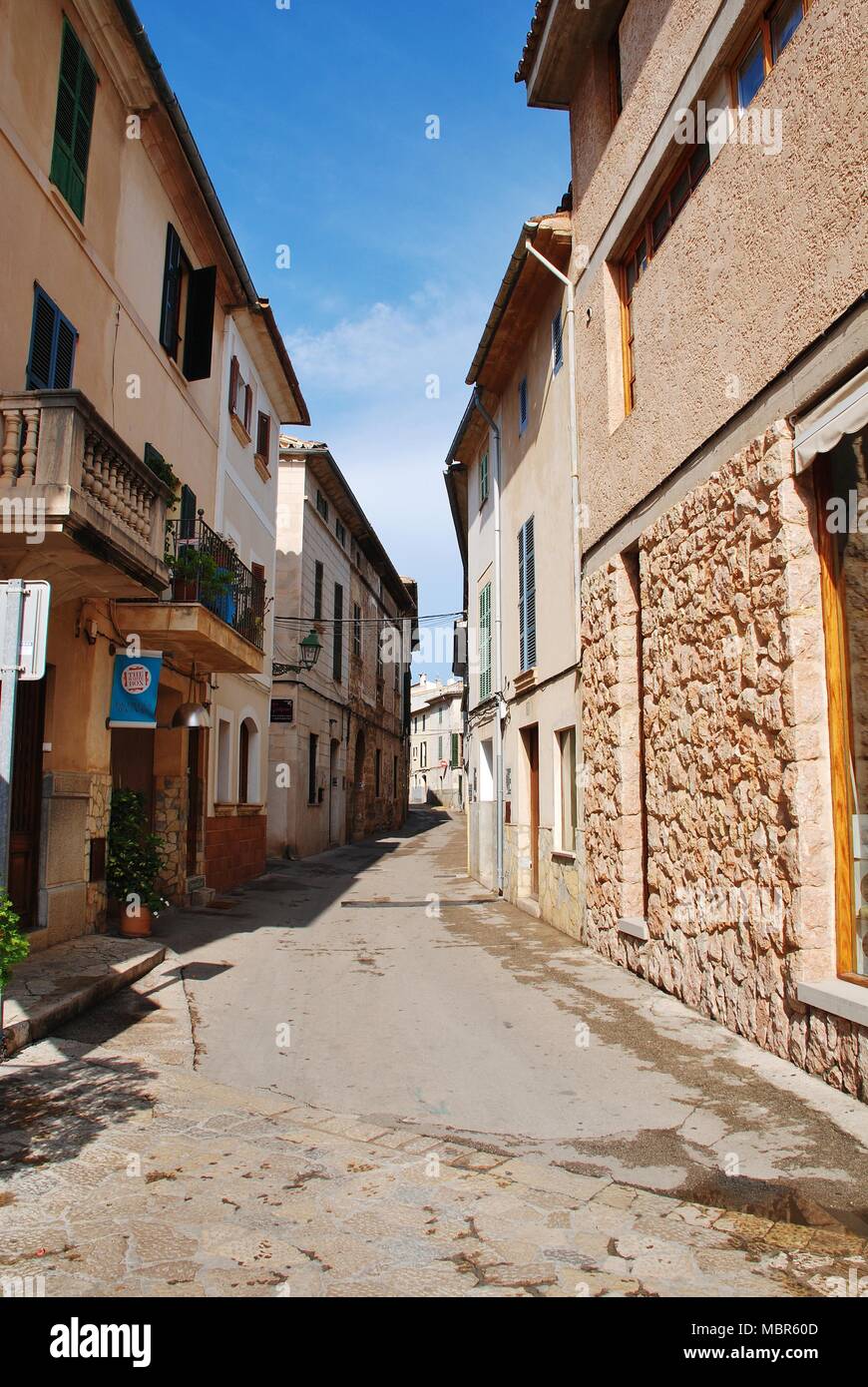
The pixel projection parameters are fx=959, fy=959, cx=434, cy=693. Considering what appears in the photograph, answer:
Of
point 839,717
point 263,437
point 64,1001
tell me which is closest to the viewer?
point 839,717

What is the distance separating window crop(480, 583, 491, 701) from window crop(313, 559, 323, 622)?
22.7 feet

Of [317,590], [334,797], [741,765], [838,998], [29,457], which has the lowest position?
[838,998]

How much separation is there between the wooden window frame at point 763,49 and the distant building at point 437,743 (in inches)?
1844

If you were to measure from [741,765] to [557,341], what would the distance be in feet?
25.0

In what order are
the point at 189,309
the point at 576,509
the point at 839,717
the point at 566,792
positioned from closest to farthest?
the point at 839,717, the point at 576,509, the point at 566,792, the point at 189,309

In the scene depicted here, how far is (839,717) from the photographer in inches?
212

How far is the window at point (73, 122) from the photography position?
9.17 meters

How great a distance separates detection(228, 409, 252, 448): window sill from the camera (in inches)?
620

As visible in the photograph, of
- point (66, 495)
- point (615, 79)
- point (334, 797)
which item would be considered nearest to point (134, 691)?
point (66, 495)

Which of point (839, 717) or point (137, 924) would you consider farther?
point (137, 924)

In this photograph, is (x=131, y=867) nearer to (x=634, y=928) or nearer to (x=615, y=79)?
(x=634, y=928)

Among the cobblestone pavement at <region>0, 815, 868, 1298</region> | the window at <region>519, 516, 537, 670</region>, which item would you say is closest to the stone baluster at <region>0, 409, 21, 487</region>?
the cobblestone pavement at <region>0, 815, 868, 1298</region>

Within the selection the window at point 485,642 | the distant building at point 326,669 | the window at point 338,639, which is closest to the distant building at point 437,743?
the distant building at point 326,669

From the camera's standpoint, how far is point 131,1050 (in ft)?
19.6
